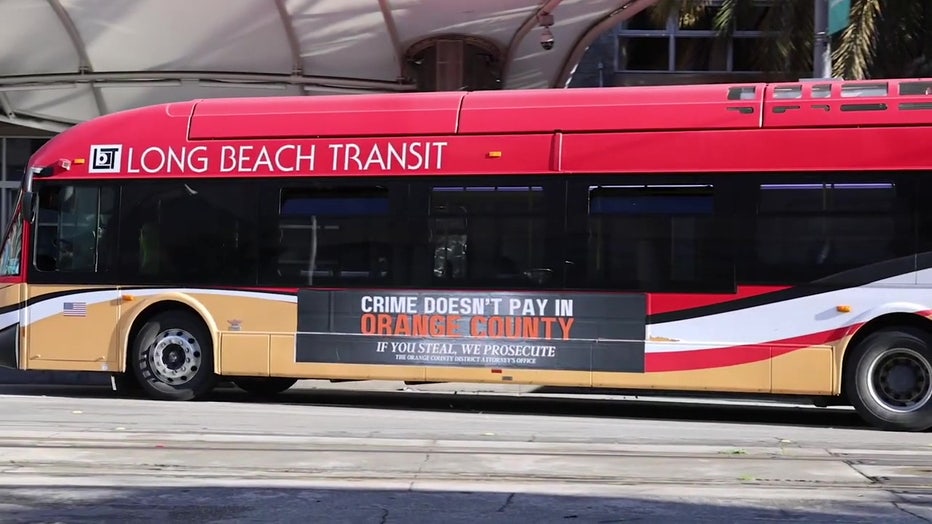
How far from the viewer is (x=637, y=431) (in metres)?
10.2

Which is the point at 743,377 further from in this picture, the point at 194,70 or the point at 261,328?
the point at 194,70

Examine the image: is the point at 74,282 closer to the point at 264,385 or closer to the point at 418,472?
the point at 264,385

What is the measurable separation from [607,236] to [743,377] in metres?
1.88

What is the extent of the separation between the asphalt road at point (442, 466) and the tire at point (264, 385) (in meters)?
1.12

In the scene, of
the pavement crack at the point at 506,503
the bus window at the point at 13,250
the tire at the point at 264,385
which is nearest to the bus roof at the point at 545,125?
the bus window at the point at 13,250

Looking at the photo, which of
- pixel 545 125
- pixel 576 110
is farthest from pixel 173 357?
pixel 576 110

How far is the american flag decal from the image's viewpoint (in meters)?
12.1

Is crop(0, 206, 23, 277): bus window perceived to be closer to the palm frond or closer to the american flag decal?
the american flag decal

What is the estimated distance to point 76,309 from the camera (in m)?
12.2

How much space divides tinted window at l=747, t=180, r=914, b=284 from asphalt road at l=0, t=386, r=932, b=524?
1.55 metres

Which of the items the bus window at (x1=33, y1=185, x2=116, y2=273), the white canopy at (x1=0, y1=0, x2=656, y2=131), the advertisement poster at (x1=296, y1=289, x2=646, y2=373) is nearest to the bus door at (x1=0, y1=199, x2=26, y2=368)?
the bus window at (x1=33, y1=185, x2=116, y2=273)

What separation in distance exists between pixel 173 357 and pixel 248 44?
9710 mm

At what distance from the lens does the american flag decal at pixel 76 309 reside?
1215 centimetres

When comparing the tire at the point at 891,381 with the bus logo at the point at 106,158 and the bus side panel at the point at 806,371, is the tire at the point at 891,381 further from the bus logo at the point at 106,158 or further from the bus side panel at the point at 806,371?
the bus logo at the point at 106,158
